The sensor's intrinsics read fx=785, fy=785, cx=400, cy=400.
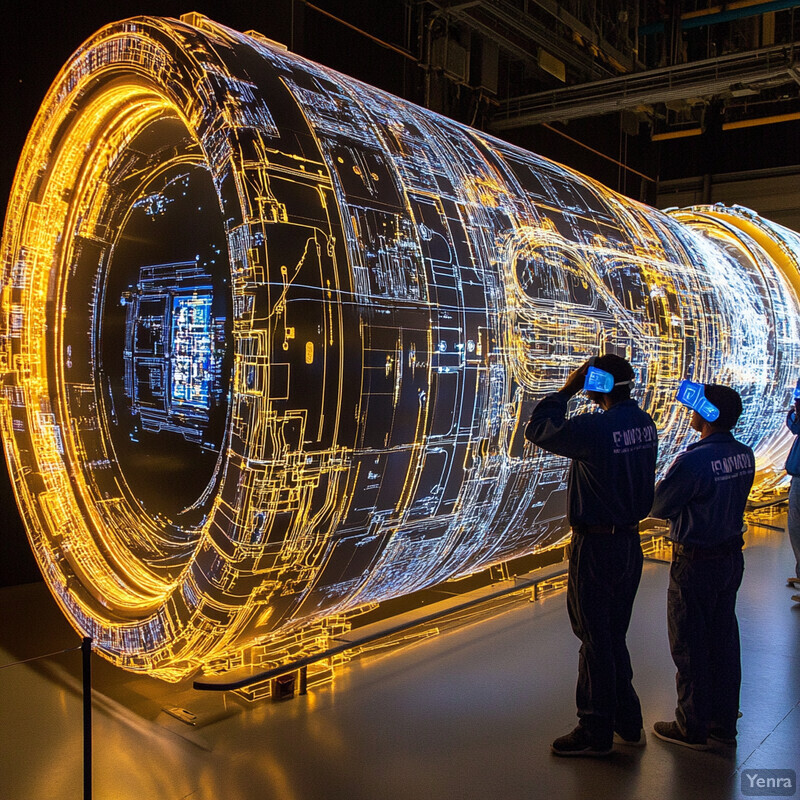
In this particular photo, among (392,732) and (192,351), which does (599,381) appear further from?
(192,351)

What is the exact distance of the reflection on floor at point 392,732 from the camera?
10.1 ft

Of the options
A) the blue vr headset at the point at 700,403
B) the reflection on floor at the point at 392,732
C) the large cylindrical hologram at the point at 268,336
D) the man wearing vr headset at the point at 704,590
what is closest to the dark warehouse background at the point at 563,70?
the large cylindrical hologram at the point at 268,336

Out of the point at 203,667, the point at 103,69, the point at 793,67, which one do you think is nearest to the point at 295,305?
the point at 103,69

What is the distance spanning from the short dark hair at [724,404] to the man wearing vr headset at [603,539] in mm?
419

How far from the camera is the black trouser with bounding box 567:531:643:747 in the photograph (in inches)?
135

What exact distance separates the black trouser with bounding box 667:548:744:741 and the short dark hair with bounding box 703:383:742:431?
2.06ft

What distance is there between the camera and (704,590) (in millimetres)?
3617

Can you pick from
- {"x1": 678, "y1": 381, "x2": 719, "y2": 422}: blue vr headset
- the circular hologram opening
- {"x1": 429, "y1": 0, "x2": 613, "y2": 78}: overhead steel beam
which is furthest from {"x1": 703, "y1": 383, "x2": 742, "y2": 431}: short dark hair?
{"x1": 429, "y1": 0, "x2": 613, "y2": 78}: overhead steel beam

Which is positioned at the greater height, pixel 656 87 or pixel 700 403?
pixel 656 87

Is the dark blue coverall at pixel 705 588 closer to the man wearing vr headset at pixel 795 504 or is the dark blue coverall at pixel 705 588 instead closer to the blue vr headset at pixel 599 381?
the blue vr headset at pixel 599 381

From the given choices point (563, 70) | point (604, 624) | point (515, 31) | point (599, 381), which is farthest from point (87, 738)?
point (563, 70)

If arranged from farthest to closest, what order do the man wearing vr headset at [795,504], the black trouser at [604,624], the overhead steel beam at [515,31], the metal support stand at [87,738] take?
the overhead steel beam at [515,31]
the man wearing vr headset at [795,504]
the black trouser at [604,624]
the metal support stand at [87,738]

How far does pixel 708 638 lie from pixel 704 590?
234mm

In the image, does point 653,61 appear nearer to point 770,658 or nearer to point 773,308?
point 773,308
